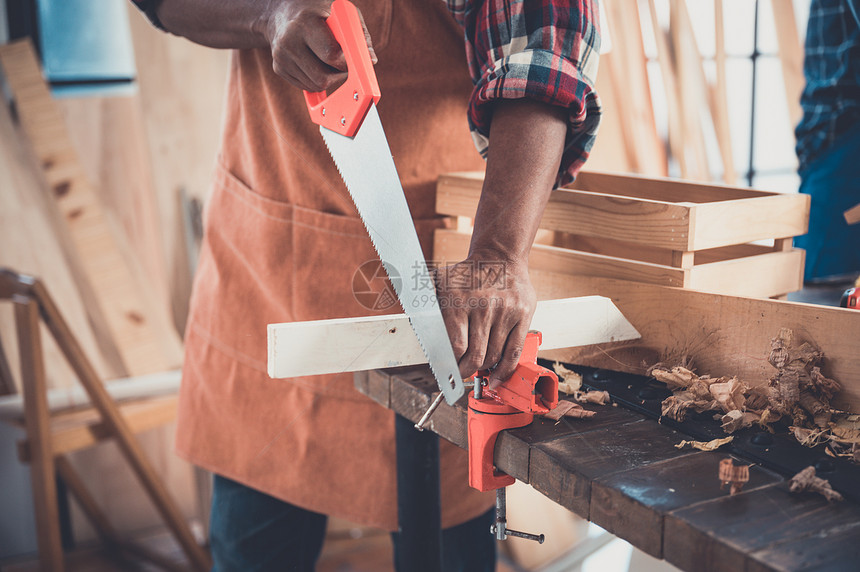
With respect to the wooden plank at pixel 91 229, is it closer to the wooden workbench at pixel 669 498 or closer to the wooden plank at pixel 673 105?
the wooden workbench at pixel 669 498

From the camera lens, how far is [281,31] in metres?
1.06

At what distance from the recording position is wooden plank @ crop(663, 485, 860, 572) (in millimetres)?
654

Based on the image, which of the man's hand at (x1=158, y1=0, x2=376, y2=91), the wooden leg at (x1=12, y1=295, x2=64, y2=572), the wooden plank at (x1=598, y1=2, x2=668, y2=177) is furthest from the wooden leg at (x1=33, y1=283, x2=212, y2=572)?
the wooden plank at (x1=598, y1=2, x2=668, y2=177)

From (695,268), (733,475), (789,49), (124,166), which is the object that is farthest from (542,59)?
(789,49)

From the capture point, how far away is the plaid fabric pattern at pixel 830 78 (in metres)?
1.68

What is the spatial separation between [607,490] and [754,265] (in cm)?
60

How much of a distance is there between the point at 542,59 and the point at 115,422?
175 centimetres

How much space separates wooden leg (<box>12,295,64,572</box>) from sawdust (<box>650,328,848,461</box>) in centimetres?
174

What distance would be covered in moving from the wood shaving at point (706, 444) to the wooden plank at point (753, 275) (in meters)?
0.27

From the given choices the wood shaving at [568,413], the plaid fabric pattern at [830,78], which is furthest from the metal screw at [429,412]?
the plaid fabric pattern at [830,78]

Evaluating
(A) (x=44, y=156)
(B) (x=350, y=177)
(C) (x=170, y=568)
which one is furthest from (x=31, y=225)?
(B) (x=350, y=177)

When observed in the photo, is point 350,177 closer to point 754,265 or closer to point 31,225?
point 754,265

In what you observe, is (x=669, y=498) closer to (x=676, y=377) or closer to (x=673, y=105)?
(x=676, y=377)

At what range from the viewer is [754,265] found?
1200mm
